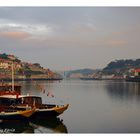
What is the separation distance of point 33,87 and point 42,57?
50cm

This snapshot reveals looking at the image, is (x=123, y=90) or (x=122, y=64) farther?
(x=123, y=90)

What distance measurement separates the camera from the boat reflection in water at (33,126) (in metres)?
6.11

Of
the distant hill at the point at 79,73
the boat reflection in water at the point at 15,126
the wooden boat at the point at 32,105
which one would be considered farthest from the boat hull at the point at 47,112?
the distant hill at the point at 79,73

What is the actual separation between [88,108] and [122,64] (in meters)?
0.69

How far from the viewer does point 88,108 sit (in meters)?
6.42

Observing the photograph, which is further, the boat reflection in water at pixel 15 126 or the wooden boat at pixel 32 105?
the wooden boat at pixel 32 105

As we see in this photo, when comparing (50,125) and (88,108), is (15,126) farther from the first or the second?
(88,108)

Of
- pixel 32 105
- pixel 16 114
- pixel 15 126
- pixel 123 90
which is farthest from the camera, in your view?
pixel 123 90

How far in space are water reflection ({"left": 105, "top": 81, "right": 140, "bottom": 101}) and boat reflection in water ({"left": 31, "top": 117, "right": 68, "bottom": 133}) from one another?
85 centimetres

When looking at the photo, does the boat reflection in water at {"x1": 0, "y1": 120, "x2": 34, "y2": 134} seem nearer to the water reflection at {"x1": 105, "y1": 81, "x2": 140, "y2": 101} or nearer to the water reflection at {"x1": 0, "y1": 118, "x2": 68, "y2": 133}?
the water reflection at {"x1": 0, "y1": 118, "x2": 68, "y2": 133}

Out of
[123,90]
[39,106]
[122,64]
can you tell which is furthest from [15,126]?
[123,90]

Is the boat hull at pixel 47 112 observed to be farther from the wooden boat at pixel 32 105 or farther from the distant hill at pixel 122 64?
the distant hill at pixel 122 64

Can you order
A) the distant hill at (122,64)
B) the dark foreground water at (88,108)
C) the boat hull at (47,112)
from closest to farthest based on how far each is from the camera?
the dark foreground water at (88,108) < the distant hill at (122,64) < the boat hull at (47,112)

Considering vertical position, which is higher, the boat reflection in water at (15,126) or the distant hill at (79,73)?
the distant hill at (79,73)
